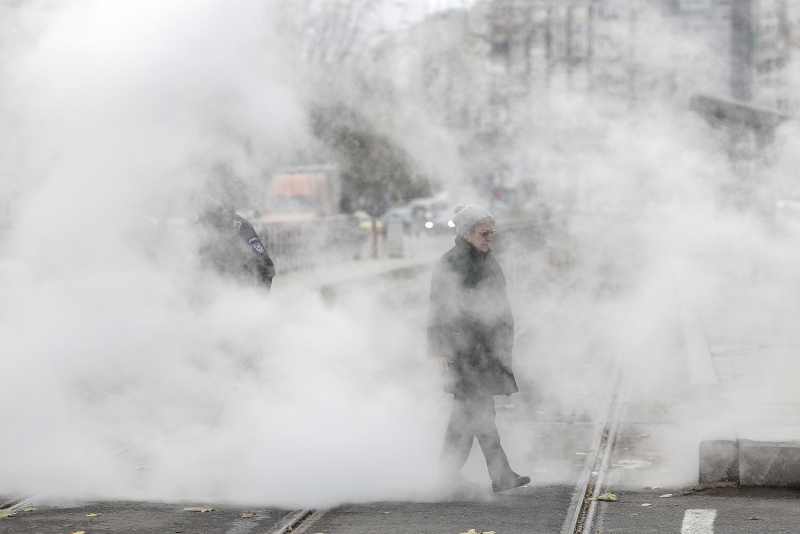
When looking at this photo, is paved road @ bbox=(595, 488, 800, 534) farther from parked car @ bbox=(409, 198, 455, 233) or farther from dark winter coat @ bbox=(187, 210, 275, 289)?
parked car @ bbox=(409, 198, 455, 233)

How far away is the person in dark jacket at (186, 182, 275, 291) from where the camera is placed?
8.09 meters

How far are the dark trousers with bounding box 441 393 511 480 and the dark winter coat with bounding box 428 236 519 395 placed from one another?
0.09 meters

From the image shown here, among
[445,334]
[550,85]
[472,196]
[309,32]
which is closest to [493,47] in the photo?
[550,85]

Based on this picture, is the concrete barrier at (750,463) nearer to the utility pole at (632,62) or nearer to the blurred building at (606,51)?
the blurred building at (606,51)

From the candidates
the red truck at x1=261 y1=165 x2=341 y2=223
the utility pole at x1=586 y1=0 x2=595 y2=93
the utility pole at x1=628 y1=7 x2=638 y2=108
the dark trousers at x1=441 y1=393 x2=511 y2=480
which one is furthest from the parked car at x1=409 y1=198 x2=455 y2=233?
the dark trousers at x1=441 y1=393 x2=511 y2=480

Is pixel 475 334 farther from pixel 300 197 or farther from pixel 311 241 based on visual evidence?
pixel 311 241

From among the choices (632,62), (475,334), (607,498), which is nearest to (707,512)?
(607,498)

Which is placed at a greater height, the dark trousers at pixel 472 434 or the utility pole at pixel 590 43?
the utility pole at pixel 590 43

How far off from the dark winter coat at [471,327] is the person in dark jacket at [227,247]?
88.6 inches

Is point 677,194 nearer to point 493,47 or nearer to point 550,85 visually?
point 550,85

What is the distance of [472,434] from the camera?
6316 mm

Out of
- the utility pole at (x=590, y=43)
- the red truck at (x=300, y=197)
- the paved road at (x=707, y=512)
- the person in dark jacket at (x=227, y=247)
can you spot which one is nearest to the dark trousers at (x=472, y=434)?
the paved road at (x=707, y=512)

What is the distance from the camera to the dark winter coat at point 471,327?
20.2 feet

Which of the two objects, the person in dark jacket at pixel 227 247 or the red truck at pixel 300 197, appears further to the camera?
the red truck at pixel 300 197
